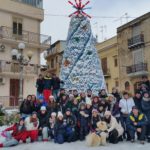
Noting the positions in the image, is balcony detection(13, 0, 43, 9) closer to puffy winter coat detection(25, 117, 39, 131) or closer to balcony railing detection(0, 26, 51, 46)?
balcony railing detection(0, 26, 51, 46)

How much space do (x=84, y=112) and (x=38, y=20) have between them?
55.5 feet

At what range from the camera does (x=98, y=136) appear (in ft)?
23.9

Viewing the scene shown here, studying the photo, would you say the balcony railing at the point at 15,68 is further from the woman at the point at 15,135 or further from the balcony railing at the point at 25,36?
the woman at the point at 15,135

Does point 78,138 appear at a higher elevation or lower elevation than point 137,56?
lower

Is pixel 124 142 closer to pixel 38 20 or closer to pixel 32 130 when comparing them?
pixel 32 130

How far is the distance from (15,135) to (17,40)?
14.9 meters

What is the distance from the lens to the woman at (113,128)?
7.43 metres

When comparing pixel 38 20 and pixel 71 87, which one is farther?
pixel 38 20

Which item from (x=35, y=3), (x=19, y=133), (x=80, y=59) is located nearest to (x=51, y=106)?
(x=19, y=133)

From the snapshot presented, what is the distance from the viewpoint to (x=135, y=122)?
7.48m

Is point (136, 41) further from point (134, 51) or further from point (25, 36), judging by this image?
point (25, 36)

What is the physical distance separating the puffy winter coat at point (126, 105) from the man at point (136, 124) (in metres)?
0.57

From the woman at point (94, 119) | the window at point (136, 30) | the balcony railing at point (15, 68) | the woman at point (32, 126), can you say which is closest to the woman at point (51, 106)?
the woman at point (32, 126)

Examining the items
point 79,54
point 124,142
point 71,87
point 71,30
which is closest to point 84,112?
point 124,142
